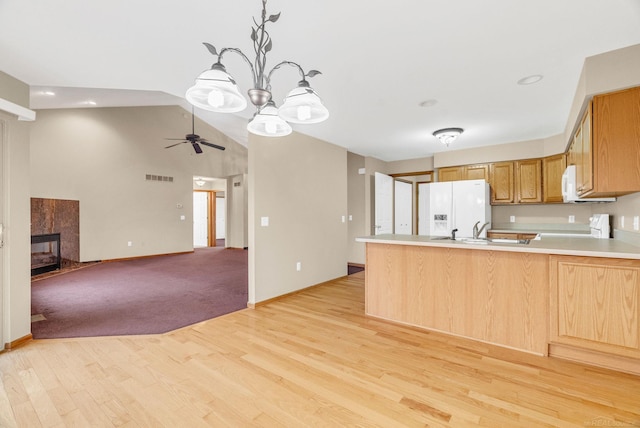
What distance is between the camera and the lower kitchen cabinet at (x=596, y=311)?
2.00m

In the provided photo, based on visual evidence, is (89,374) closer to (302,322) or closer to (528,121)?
(302,322)

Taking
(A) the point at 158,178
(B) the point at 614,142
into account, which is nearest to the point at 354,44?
(B) the point at 614,142

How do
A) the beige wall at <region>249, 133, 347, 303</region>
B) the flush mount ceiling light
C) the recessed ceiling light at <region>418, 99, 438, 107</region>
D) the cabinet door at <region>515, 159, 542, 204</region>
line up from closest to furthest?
the recessed ceiling light at <region>418, 99, 438, 107</region>, the beige wall at <region>249, 133, 347, 303</region>, the flush mount ceiling light, the cabinet door at <region>515, 159, 542, 204</region>

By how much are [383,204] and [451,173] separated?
143 cm

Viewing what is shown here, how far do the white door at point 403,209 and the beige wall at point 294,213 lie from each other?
5.00 feet

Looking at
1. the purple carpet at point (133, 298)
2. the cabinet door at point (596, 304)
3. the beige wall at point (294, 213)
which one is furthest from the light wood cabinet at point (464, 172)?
the purple carpet at point (133, 298)

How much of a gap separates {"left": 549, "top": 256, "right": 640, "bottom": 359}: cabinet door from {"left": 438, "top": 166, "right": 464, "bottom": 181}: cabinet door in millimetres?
3336

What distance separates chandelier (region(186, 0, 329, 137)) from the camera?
1454mm

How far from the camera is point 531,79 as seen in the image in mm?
2627

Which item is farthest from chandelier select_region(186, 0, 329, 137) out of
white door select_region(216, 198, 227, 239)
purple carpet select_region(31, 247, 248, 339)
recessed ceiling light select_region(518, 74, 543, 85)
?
white door select_region(216, 198, 227, 239)

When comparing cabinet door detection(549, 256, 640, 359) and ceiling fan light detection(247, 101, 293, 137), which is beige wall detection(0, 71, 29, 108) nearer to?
ceiling fan light detection(247, 101, 293, 137)

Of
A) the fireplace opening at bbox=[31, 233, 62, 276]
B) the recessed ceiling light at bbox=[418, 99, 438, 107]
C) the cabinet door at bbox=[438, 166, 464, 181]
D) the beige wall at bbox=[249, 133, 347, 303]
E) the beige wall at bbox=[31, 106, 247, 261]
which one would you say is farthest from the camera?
the beige wall at bbox=[31, 106, 247, 261]

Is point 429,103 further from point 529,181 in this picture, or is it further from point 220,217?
point 220,217

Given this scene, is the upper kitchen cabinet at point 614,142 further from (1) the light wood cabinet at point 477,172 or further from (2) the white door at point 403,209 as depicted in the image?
(2) the white door at point 403,209
